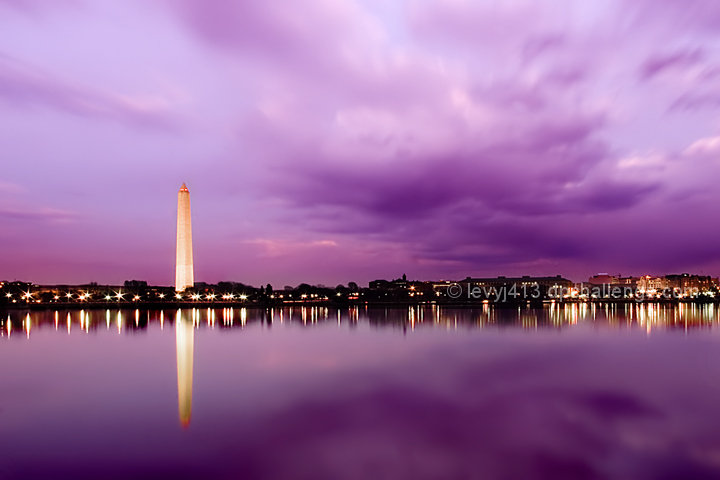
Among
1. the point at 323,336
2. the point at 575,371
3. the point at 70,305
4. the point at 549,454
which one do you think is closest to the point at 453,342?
the point at 323,336

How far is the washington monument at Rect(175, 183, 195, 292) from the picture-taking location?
88.6 m

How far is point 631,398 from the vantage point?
17344 mm

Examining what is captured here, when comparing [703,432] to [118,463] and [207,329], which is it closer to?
[118,463]

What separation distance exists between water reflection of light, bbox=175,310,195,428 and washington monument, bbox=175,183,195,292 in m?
50.1

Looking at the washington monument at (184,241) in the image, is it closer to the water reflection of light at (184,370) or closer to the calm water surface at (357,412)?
the water reflection of light at (184,370)

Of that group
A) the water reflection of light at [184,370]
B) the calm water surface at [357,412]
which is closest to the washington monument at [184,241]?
the water reflection of light at [184,370]

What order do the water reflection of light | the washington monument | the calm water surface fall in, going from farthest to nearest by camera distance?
the washington monument, the water reflection of light, the calm water surface

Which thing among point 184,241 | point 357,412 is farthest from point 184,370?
point 184,241

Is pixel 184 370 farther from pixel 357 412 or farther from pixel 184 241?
pixel 184 241

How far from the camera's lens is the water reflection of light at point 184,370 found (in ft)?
50.7

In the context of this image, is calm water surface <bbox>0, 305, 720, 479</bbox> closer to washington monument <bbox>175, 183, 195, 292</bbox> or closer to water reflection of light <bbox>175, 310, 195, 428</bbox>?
water reflection of light <bbox>175, 310, 195, 428</bbox>

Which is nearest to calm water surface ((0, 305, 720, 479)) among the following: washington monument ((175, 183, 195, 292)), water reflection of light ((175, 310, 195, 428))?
water reflection of light ((175, 310, 195, 428))

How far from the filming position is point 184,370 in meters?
23.3

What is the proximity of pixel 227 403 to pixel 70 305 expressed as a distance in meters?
79.7
